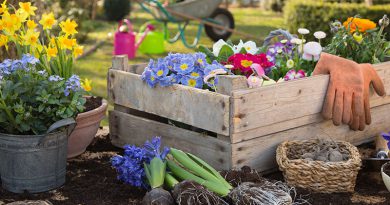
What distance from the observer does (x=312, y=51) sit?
3516 mm

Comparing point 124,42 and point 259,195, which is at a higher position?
point 259,195

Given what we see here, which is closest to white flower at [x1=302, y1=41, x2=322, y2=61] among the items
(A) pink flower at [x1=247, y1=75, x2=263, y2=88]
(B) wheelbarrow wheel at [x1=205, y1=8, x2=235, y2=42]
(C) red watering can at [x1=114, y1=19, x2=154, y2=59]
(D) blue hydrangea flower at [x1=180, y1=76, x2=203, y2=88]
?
(A) pink flower at [x1=247, y1=75, x2=263, y2=88]

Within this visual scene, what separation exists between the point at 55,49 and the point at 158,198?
985mm

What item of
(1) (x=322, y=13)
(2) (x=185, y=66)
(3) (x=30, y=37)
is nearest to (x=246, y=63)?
(2) (x=185, y=66)

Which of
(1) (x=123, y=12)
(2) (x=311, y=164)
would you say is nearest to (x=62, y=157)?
(2) (x=311, y=164)

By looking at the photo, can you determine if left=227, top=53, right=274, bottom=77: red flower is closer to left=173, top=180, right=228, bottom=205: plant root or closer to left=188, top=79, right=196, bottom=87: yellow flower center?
left=188, top=79, right=196, bottom=87: yellow flower center

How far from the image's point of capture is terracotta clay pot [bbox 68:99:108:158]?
3.29 metres

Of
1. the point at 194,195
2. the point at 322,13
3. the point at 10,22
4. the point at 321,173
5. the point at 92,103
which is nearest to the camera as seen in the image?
the point at 194,195

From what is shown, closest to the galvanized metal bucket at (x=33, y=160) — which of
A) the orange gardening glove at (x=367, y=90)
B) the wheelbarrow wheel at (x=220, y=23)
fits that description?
the orange gardening glove at (x=367, y=90)

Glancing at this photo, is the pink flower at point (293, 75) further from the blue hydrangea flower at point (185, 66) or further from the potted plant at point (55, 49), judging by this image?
the potted plant at point (55, 49)

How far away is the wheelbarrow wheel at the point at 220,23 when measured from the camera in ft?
28.6

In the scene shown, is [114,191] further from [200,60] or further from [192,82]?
[200,60]

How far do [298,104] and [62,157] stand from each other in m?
1.18

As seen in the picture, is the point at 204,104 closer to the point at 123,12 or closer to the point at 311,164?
the point at 311,164
